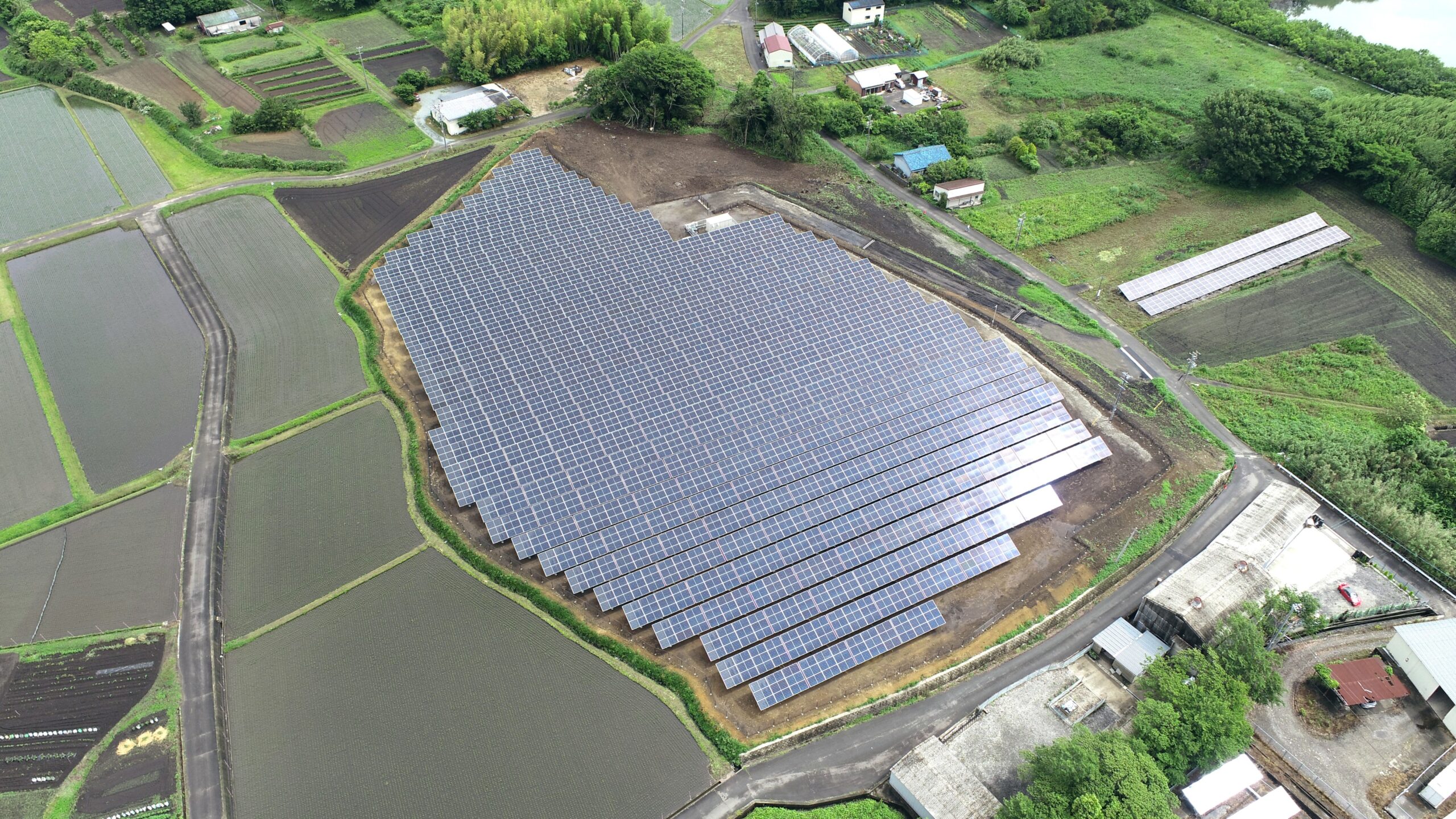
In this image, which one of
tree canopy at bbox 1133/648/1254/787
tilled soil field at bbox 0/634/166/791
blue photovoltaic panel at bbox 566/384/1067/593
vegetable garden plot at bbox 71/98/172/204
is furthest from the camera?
vegetable garden plot at bbox 71/98/172/204

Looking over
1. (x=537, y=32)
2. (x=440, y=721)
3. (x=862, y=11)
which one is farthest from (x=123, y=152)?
(x=862, y=11)

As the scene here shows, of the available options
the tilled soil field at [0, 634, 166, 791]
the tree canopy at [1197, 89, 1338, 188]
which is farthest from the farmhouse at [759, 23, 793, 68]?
the tilled soil field at [0, 634, 166, 791]

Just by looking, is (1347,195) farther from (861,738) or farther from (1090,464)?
(861,738)

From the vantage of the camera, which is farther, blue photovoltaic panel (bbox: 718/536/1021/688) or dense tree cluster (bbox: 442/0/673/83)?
dense tree cluster (bbox: 442/0/673/83)

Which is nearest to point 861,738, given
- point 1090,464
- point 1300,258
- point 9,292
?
point 1090,464

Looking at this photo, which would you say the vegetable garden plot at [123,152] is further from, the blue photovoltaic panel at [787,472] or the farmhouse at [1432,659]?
the farmhouse at [1432,659]

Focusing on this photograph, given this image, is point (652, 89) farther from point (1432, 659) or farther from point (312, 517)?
point (1432, 659)

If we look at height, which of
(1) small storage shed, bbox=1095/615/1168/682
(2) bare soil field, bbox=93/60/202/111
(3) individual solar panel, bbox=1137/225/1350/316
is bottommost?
(1) small storage shed, bbox=1095/615/1168/682

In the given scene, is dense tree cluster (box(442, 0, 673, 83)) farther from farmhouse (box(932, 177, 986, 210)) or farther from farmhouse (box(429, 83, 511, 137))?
farmhouse (box(932, 177, 986, 210))
